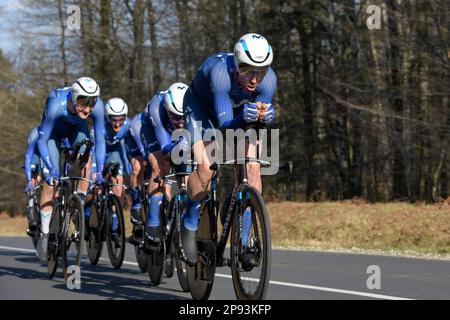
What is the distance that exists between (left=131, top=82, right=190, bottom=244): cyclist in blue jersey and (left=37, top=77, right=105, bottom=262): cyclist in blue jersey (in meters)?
0.55

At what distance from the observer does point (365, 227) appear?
15.3m

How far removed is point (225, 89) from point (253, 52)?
393 mm

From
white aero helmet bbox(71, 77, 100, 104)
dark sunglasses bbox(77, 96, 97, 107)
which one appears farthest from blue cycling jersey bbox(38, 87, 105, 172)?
white aero helmet bbox(71, 77, 100, 104)

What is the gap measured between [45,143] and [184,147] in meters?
2.56

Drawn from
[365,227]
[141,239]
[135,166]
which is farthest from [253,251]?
[365,227]

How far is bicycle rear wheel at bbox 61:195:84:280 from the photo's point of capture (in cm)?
867

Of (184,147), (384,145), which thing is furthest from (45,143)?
(384,145)

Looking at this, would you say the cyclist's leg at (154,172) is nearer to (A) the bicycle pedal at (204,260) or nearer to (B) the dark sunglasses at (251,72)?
(A) the bicycle pedal at (204,260)

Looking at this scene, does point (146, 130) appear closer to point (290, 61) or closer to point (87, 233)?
point (87, 233)

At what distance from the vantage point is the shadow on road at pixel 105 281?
7632 mm

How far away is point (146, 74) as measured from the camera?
3659 centimetres

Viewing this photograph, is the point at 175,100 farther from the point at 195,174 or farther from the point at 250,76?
the point at 250,76

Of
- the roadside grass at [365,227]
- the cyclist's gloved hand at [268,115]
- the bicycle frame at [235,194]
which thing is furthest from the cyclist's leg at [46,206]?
the roadside grass at [365,227]

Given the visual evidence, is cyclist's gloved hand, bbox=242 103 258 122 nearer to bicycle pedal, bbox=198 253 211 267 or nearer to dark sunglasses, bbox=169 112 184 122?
bicycle pedal, bbox=198 253 211 267
